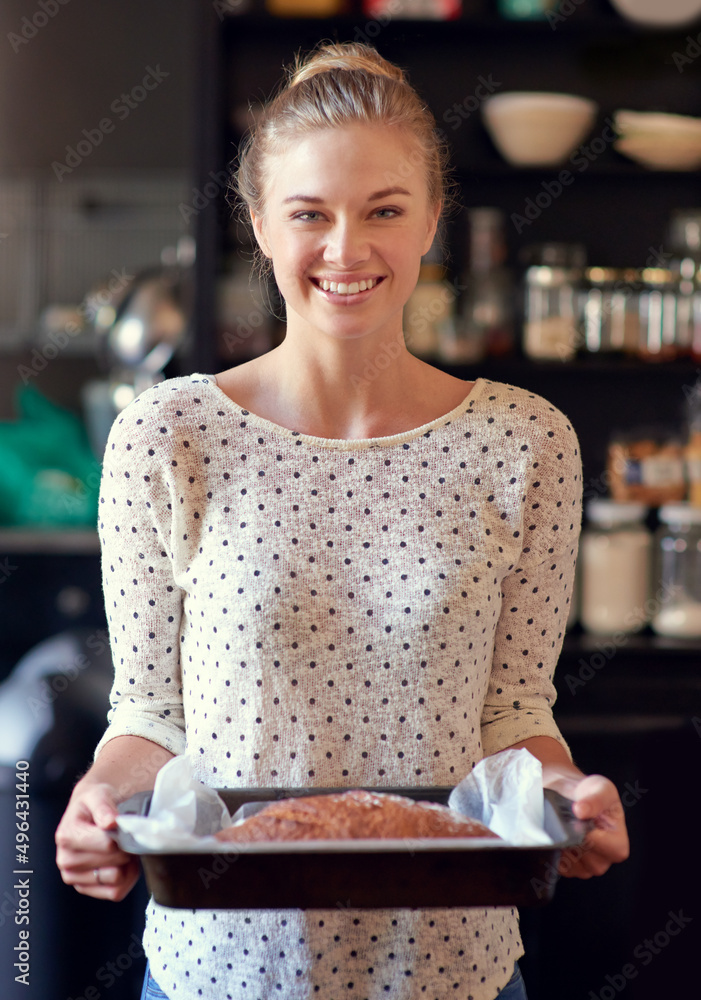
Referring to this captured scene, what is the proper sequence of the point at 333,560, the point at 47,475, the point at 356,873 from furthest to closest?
the point at 47,475 < the point at 333,560 < the point at 356,873

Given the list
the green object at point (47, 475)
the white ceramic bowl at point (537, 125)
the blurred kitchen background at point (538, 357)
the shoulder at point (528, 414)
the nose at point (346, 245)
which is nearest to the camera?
the nose at point (346, 245)

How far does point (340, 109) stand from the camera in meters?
0.87

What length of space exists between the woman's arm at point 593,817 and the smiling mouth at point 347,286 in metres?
0.42

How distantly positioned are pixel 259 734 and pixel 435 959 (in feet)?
0.76

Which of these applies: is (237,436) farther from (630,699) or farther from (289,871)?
(630,699)

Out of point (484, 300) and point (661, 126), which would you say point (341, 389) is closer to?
point (484, 300)

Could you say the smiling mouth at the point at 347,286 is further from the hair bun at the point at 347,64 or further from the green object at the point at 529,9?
the green object at the point at 529,9

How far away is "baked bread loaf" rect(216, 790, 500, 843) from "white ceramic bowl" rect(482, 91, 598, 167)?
165 centimetres

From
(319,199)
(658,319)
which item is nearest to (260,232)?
(319,199)

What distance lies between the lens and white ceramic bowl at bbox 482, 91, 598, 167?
2053mm

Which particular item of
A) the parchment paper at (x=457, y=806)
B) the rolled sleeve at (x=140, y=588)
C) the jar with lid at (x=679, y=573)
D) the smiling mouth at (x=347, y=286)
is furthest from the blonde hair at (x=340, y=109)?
the jar with lid at (x=679, y=573)

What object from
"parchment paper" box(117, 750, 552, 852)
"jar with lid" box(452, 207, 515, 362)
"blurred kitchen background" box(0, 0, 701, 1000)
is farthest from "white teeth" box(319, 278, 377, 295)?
"jar with lid" box(452, 207, 515, 362)

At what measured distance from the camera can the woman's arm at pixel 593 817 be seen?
29.3 inches

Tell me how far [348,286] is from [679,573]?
1.48m
